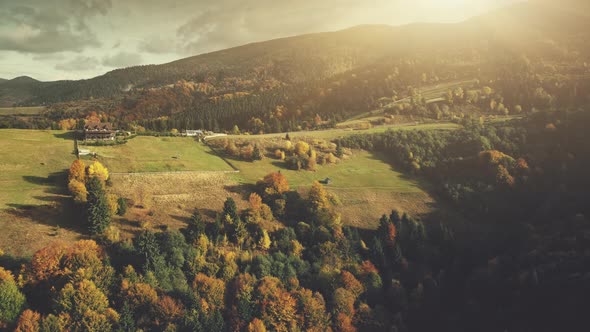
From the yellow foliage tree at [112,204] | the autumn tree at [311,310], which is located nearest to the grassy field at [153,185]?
the yellow foliage tree at [112,204]

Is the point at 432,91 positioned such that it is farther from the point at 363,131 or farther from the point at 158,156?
the point at 158,156

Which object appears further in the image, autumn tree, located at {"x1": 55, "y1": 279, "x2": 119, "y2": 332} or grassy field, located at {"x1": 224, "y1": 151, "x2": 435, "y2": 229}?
grassy field, located at {"x1": 224, "y1": 151, "x2": 435, "y2": 229}

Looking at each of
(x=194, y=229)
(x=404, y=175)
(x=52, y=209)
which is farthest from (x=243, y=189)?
(x=404, y=175)

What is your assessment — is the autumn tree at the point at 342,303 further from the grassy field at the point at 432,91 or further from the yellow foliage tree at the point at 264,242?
the grassy field at the point at 432,91

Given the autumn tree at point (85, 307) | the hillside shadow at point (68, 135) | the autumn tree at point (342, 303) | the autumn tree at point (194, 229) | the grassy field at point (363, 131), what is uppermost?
the hillside shadow at point (68, 135)

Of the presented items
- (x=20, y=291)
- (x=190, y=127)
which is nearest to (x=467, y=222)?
(x=20, y=291)

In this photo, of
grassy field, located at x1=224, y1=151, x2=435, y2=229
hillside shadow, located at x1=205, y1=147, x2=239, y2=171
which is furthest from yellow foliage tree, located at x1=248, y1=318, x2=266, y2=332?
hillside shadow, located at x1=205, y1=147, x2=239, y2=171

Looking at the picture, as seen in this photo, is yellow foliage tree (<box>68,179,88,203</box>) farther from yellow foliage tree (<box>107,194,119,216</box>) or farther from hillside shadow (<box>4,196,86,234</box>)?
yellow foliage tree (<box>107,194,119,216</box>)

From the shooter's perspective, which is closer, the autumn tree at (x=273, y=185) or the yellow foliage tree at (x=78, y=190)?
the yellow foliage tree at (x=78, y=190)
